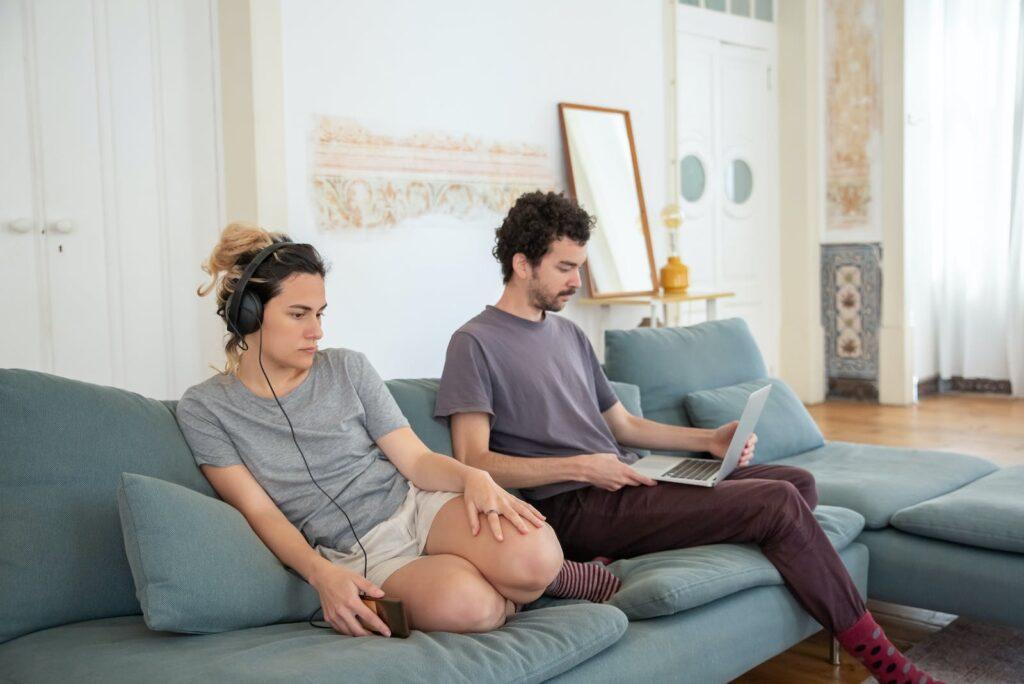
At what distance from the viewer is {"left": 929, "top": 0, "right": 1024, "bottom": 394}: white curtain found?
671 centimetres

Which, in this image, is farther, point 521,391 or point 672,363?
point 672,363

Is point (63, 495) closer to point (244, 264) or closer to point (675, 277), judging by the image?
point (244, 264)

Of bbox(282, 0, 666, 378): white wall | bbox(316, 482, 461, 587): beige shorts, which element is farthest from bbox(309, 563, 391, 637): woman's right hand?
bbox(282, 0, 666, 378): white wall

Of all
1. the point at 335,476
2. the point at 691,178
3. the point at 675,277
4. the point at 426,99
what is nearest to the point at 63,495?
the point at 335,476

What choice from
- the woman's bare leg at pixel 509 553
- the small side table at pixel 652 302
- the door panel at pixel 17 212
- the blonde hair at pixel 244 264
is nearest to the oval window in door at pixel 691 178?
the small side table at pixel 652 302

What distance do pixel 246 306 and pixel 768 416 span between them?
6.38 ft

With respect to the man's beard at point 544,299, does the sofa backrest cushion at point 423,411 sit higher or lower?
lower

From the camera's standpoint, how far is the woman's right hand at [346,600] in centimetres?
171

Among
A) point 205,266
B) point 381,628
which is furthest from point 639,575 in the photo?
point 205,266

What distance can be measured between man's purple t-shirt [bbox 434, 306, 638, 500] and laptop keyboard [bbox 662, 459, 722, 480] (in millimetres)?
175

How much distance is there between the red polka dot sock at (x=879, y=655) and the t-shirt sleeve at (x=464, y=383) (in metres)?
0.92

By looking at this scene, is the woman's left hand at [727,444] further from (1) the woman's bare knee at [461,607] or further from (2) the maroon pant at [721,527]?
(1) the woman's bare knee at [461,607]

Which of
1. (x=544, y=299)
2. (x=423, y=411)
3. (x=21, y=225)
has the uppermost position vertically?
(x=21, y=225)

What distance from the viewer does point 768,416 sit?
333 cm
